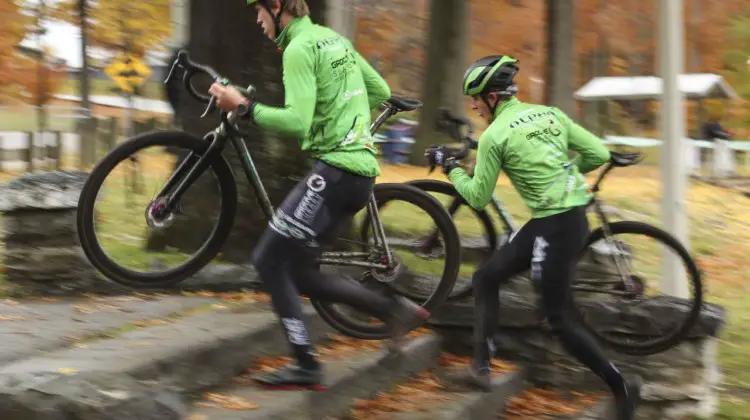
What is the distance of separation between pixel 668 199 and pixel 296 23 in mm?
3100

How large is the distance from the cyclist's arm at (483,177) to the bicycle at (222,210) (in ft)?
1.23

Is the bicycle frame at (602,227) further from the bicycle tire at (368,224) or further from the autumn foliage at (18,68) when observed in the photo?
the autumn foliage at (18,68)

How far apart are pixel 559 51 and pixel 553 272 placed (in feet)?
42.5

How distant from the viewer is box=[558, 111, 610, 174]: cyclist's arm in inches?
195

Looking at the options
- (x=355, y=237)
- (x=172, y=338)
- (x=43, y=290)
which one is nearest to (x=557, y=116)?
(x=355, y=237)

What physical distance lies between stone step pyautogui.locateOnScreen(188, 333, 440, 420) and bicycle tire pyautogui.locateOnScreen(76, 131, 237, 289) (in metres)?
0.92

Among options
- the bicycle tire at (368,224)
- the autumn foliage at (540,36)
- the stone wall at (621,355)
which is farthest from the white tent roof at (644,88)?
the bicycle tire at (368,224)

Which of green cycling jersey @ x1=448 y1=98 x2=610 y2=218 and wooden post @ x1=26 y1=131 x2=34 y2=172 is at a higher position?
green cycling jersey @ x1=448 y1=98 x2=610 y2=218

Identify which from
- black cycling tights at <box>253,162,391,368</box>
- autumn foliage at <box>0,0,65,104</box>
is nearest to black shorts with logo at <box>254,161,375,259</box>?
black cycling tights at <box>253,162,391,368</box>

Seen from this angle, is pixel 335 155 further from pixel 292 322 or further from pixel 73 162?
pixel 73 162

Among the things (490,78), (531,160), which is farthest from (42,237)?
(531,160)

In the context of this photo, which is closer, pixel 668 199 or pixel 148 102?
pixel 668 199

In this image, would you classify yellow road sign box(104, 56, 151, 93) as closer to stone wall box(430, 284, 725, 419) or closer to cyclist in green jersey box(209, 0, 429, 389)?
stone wall box(430, 284, 725, 419)

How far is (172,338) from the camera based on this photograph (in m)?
4.55
